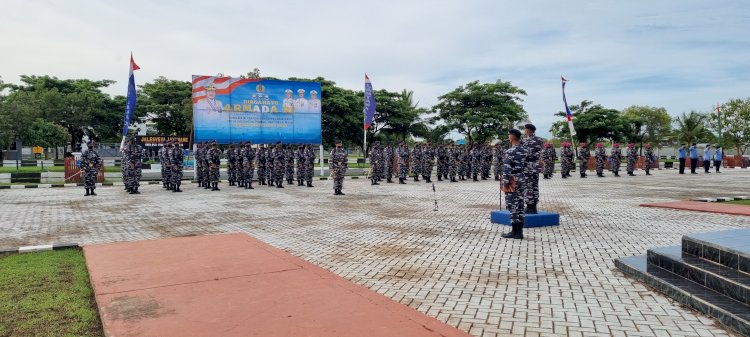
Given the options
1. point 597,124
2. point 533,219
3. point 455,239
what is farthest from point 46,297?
point 597,124

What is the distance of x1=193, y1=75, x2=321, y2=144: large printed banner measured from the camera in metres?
22.2

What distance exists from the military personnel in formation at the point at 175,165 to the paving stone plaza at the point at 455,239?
1789mm

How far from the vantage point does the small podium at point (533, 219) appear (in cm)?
898

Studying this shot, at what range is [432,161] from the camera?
2269 centimetres

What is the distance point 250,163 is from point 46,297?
1419 centimetres

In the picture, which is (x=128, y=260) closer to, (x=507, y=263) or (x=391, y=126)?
(x=507, y=263)

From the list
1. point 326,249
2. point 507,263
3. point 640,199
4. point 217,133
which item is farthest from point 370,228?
point 217,133

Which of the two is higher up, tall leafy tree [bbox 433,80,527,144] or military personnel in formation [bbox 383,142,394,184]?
tall leafy tree [bbox 433,80,527,144]

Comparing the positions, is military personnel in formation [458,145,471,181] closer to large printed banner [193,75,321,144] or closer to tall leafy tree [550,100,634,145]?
large printed banner [193,75,321,144]

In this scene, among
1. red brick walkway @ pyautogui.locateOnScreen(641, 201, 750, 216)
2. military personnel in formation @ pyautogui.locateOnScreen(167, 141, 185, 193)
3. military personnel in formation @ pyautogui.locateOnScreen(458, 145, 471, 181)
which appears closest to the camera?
red brick walkway @ pyautogui.locateOnScreen(641, 201, 750, 216)

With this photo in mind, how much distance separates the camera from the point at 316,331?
372 centimetres

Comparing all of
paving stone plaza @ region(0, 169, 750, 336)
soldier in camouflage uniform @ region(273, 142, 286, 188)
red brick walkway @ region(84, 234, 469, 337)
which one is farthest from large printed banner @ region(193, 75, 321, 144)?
red brick walkway @ region(84, 234, 469, 337)

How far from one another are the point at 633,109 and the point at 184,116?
163 feet

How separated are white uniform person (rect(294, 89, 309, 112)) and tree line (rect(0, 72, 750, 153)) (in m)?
14.2
